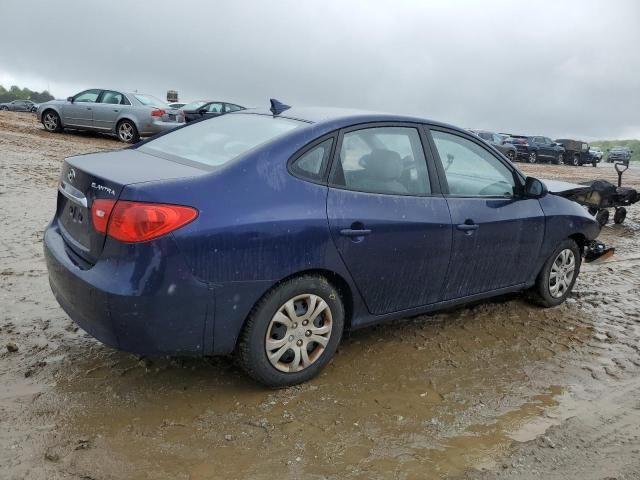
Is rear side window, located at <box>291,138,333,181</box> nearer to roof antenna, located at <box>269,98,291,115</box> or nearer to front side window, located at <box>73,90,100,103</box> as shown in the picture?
roof antenna, located at <box>269,98,291,115</box>

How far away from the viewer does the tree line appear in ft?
324

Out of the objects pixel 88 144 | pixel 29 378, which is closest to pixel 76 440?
pixel 29 378

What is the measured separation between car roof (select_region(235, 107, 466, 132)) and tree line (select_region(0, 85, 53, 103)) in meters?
101

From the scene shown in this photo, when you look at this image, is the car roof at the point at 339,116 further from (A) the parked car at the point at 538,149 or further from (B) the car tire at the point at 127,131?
(A) the parked car at the point at 538,149

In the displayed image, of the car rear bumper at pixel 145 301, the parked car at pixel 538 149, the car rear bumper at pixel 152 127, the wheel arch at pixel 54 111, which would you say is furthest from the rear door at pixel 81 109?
the parked car at pixel 538 149

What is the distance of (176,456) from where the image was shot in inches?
106

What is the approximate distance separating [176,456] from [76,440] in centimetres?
50

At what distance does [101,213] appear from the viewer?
291 cm

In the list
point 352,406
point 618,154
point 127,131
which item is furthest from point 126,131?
point 618,154

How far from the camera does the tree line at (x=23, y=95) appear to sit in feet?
324

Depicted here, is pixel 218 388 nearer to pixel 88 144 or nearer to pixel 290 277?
pixel 290 277

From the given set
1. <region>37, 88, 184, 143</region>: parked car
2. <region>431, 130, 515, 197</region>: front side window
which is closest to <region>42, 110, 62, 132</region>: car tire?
<region>37, 88, 184, 143</region>: parked car

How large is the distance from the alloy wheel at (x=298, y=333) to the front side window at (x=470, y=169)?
4.27 feet

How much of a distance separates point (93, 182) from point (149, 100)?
1392cm
